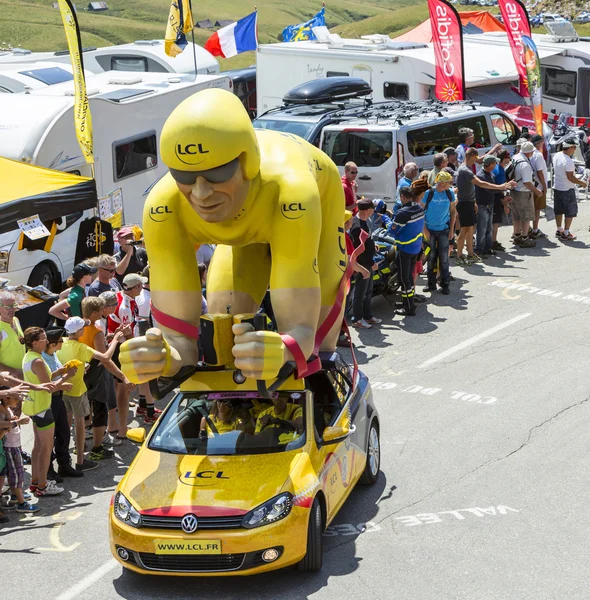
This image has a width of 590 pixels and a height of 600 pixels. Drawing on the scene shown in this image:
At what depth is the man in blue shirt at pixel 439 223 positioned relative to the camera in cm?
1579

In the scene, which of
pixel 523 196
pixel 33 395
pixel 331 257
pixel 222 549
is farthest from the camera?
pixel 523 196

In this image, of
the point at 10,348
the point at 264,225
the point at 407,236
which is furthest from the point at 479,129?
the point at 264,225

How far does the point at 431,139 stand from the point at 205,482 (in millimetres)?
12365

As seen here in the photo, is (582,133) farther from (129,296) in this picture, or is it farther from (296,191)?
(296,191)

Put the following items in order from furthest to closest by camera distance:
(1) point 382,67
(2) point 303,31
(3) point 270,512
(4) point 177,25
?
1. (2) point 303,31
2. (1) point 382,67
3. (4) point 177,25
4. (3) point 270,512

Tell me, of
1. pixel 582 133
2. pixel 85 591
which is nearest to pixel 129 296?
pixel 85 591

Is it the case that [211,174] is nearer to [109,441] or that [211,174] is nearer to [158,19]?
[109,441]

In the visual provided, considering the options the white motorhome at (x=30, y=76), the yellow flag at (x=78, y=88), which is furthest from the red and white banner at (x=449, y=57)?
the yellow flag at (x=78, y=88)

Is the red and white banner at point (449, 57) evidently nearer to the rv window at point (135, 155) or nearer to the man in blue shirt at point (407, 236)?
the rv window at point (135, 155)

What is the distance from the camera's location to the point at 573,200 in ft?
61.4

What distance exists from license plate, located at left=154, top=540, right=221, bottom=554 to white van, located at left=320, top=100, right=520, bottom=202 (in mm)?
11686

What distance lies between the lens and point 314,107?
2084 cm

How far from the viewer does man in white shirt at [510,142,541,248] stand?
723 inches

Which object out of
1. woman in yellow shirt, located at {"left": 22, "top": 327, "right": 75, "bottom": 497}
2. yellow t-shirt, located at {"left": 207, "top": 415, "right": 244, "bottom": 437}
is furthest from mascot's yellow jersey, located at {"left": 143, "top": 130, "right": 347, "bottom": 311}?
woman in yellow shirt, located at {"left": 22, "top": 327, "right": 75, "bottom": 497}
